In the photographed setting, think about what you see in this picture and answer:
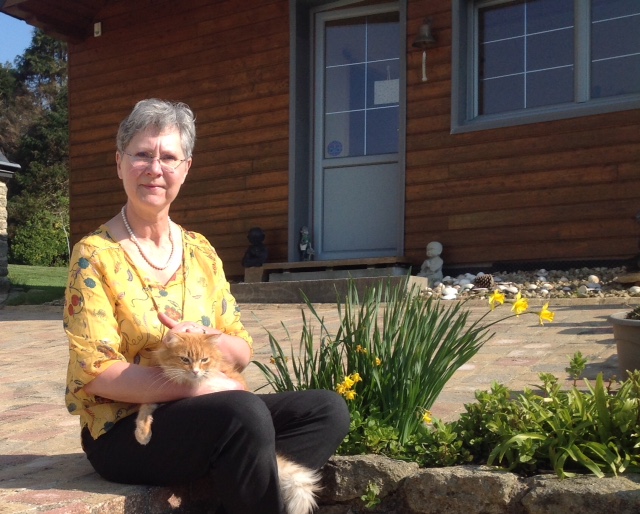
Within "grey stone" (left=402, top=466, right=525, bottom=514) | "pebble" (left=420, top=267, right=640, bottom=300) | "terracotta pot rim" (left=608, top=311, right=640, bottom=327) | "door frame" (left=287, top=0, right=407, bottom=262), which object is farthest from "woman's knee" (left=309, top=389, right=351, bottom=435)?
"door frame" (left=287, top=0, right=407, bottom=262)

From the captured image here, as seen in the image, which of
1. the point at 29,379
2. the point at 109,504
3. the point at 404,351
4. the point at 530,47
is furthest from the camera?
the point at 530,47

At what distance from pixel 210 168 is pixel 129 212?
755 cm

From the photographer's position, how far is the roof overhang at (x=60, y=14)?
1068 centimetres

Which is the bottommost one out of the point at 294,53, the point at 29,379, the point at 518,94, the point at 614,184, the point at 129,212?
the point at 29,379

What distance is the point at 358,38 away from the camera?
370 inches

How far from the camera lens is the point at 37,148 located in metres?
29.2

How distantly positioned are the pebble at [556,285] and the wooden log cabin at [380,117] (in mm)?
219

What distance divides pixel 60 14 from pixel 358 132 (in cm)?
437

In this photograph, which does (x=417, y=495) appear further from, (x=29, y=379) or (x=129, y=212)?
(x=29, y=379)

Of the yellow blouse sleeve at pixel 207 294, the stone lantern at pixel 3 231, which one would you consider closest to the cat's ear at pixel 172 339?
the yellow blouse sleeve at pixel 207 294

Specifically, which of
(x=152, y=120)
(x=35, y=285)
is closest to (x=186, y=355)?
(x=152, y=120)

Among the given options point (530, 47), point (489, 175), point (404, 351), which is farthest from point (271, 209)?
point (404, 351)

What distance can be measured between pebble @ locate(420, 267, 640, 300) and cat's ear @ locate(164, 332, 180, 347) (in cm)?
476

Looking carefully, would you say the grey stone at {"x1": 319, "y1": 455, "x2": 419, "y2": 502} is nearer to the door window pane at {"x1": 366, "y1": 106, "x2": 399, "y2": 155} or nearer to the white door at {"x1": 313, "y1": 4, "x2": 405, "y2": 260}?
the white door at {"x1": 313, "y1": 4, "x2": 405, "y2": 260}
